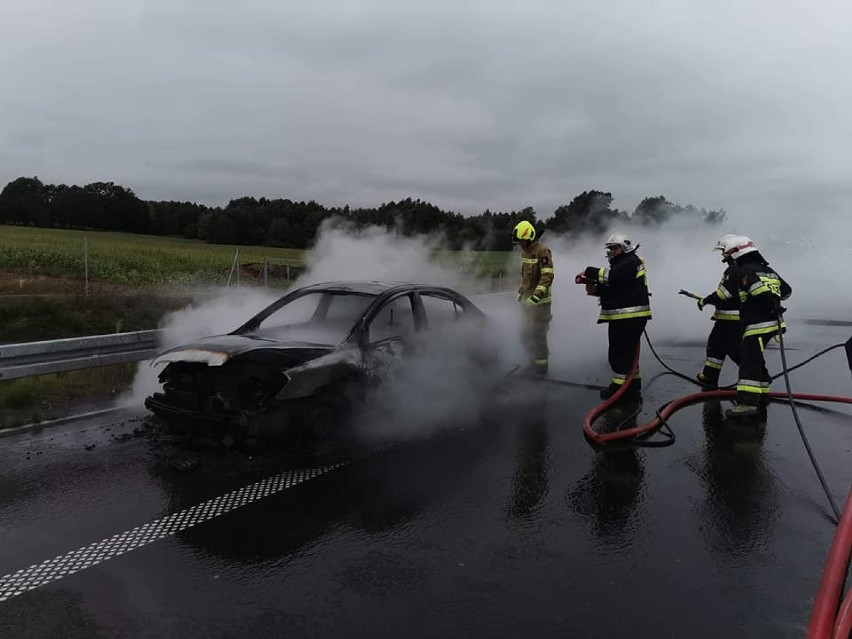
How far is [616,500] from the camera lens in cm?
440

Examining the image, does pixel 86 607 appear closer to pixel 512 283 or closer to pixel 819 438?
pixel 819 438

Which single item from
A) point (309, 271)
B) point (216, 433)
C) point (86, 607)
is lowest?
point (86, 607)

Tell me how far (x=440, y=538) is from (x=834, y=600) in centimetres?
202

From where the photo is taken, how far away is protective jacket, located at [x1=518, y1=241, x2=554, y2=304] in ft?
26.8

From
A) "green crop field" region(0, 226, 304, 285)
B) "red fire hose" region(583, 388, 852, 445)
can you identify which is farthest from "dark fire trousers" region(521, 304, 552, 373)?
"green crop field" region(0, 226, 304, 285)

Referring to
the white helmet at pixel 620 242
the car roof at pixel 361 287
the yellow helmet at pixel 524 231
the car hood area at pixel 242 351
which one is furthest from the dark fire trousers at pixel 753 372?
the car hood area at pixel 242 351

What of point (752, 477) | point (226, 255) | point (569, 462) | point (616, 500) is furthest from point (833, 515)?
point (226, 255)

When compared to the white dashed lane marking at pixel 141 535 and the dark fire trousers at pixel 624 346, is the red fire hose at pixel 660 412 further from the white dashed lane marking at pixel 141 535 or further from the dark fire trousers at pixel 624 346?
the white dashed lane marking at pixel 141 535

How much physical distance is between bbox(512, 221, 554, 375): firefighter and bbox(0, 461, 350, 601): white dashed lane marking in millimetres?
4187

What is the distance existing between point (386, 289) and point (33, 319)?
6.94m

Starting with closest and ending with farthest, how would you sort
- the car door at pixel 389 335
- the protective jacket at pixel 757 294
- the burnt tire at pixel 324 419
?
1. the burnt tire at pixel 324 419
2. the car door at pixel 389 335
3. the protective jacket at pixel 757 294

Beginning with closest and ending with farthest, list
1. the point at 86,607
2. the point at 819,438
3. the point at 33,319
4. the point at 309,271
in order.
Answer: the point at 86,607
the point at 819,438
the point at 33,319
the point at 309,271

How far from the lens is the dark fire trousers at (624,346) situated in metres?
7.12

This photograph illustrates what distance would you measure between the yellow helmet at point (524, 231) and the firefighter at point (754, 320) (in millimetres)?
2481
